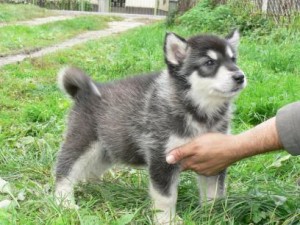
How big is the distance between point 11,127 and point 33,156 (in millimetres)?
874

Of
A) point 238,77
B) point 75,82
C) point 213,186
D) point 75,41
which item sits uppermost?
point 238,77

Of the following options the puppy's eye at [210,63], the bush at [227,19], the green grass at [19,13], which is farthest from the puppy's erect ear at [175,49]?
the green grass at [19,13]

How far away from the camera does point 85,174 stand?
3.76 metres

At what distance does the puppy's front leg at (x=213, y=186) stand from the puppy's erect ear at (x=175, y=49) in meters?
0.72

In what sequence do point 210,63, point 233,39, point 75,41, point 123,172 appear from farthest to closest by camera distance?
point 75,41, point 123,172, point 233,39, point 210,63

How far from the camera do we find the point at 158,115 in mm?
3328

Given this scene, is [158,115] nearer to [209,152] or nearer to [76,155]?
[209,152]

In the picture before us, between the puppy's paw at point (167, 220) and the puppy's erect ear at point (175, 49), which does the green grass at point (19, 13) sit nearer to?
the puppy's erect ear at point (175, 49)

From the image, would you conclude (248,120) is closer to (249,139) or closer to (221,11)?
(249,139)

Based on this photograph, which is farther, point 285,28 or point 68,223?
point 285,28

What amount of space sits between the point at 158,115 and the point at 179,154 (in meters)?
0.33

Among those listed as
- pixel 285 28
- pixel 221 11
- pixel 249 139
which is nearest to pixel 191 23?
pixel 221 11

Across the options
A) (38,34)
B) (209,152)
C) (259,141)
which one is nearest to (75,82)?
(209,152)

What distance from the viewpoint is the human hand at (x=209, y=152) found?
10.1 feet
